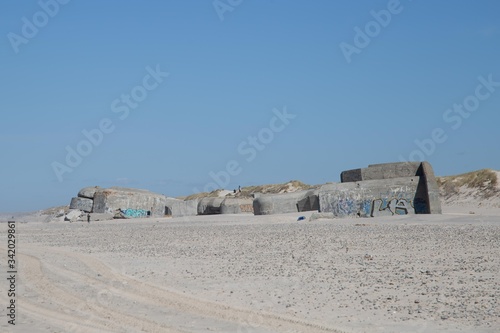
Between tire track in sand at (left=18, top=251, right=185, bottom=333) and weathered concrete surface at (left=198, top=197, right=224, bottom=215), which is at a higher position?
weathered concrete surface at (left=198, top=197, right=224, bottom=215)

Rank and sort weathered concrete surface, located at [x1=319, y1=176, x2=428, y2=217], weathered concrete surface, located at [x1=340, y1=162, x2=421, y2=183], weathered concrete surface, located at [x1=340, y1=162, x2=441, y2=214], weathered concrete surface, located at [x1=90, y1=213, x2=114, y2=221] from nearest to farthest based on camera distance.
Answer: weathered concrete surface, located at [x1=340, y1=162, x2=441, y2=214], weathered concrete surface, located at [x1=319, y1=176, x2=428, y2=217], weathered concrete surface, located at [x1=340, y1=162, x2=421, y2=183], weathered concrete surface, located at [x1=90, y1=213, x2=114, y2=221]

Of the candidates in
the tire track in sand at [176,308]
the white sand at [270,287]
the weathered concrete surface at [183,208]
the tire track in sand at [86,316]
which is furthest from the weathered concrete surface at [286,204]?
the tire track in sand at [86,316]

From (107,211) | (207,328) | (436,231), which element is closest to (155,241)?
(436,231)

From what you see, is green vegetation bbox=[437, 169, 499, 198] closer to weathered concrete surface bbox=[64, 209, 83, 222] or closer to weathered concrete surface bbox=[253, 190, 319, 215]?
weathered concrete surface bbox=[253, 190, 319, 215]

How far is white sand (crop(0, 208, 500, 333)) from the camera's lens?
647cm

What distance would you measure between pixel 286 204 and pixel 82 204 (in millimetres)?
13815

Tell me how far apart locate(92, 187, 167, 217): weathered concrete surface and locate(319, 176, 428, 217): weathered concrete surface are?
16.0 metres

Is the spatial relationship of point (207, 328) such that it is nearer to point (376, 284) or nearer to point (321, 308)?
point (321, 308)

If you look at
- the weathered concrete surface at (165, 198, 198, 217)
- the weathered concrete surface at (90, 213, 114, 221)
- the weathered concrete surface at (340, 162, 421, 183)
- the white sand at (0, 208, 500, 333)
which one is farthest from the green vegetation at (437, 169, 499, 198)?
the white sand at (0, 208, 500, 333)

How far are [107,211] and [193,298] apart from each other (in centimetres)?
3044

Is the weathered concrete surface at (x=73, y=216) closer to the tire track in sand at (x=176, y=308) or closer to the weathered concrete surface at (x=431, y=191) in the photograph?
the weathered concrete surface at (x=431, y=191)

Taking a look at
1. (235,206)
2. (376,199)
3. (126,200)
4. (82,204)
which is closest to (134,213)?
(126,200)

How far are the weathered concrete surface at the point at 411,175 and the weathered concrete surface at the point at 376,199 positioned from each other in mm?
256

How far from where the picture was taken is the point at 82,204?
128ft
